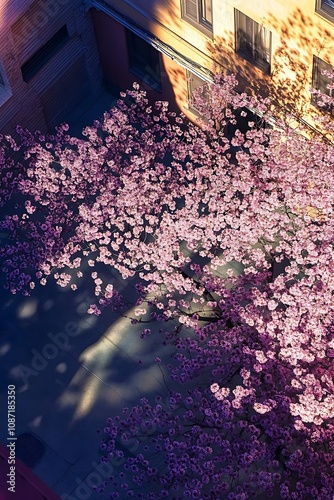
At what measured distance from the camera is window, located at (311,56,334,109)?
3281 centimetres

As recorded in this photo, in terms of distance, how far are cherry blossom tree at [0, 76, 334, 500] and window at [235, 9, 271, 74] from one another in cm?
153

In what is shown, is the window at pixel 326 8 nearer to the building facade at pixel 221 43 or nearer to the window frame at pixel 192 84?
the building facade at pixel 221 43

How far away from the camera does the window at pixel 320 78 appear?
108ft

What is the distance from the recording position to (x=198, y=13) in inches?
1399

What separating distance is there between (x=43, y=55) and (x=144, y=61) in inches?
195

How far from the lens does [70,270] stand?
41188 millimetres

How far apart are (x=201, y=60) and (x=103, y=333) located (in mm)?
13308

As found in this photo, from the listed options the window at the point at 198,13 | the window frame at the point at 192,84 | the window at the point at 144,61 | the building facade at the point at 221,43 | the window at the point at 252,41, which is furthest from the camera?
the window at the point at 144,61

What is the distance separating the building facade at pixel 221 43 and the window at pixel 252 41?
0.04 metres

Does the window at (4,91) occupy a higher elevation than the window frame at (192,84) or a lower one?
higher

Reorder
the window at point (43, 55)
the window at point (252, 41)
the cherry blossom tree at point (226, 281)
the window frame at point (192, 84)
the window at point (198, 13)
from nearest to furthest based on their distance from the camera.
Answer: the cherry blossom tree at point (226, 281) < the window at point (252, 41) < the window at point (198, 13) < the window frame at point (192, 84) < the window at point (43, 55)

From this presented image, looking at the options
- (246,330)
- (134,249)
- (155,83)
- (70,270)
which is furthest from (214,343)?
(155,83)

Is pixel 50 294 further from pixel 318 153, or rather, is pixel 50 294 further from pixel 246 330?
pixel 318 153

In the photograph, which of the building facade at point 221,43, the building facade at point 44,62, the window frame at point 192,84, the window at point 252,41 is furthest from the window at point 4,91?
the window at point 252,41
